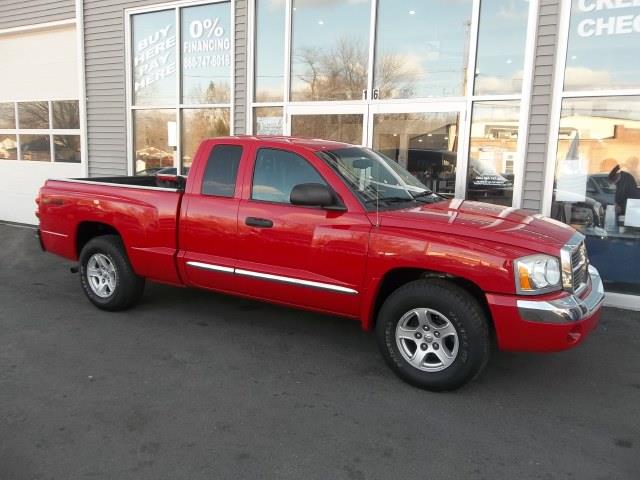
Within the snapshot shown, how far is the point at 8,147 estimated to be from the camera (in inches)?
484

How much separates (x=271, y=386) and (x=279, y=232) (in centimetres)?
122

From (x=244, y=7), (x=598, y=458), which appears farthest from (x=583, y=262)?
(x=244, y=7)

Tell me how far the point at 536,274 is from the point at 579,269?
638 mm

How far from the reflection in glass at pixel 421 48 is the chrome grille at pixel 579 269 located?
3.79 meters

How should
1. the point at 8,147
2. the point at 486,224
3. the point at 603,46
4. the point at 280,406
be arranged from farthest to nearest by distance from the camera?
the point at 8,147 → the point at 603,46 → the point at 486,224 → the point at 280,406

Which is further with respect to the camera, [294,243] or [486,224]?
[294,243]

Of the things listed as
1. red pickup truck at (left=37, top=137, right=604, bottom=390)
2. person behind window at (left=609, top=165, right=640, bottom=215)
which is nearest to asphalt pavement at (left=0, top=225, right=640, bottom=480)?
red pickup truck at (left=37, top=137, right=604, bottom=390)

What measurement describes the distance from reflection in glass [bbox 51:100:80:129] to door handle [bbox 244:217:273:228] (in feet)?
26.3

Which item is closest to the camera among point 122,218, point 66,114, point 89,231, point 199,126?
point 122,218

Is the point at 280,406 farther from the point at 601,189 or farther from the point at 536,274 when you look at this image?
the point at 601,189

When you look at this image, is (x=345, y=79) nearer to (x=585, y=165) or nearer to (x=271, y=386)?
(x=585, y=165)

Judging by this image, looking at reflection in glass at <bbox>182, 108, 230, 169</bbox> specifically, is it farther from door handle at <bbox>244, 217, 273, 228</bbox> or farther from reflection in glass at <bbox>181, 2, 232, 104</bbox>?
door handle at <bbox>244, 217, 273, 228</bbox>

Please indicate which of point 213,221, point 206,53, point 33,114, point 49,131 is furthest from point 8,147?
point 213,221

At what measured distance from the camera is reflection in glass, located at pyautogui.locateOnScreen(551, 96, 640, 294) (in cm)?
640
